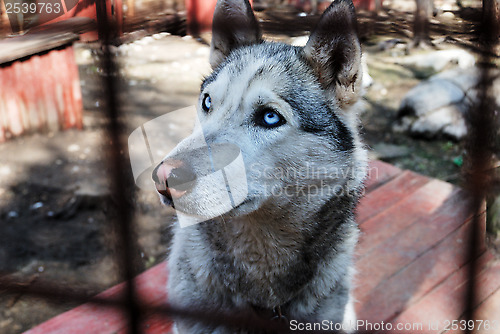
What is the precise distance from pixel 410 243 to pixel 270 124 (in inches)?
74.2

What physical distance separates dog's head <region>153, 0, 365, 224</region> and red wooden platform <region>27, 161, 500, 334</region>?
A: 0.83 metres

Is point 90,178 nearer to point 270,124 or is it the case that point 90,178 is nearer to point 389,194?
point 389,194

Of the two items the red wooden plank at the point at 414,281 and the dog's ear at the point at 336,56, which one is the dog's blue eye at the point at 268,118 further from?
the red wooden plank at the point at 414,281

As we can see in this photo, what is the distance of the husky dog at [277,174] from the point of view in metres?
1.87

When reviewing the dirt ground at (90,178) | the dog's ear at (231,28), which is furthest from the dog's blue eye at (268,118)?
the dirt ground at (90,178)

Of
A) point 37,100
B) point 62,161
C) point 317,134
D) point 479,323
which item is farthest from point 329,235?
point 37,100

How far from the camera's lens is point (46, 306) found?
352 centimetres

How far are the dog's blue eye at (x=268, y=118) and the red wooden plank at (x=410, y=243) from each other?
1.49 m

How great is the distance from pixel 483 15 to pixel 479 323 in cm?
217

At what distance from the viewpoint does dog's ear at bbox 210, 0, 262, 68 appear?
188 centimetres

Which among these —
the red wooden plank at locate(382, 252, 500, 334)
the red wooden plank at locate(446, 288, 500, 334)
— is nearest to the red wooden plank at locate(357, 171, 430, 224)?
the red wooden plank at locate(382, 252, 500, 334)

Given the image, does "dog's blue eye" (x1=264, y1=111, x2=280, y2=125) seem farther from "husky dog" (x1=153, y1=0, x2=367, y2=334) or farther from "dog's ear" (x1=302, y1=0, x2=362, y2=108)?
"dog's ear" (x1=302, y1=0, x2=362, y2=108)

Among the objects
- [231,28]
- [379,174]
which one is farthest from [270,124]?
[379,174]

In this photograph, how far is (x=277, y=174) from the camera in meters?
1.90
